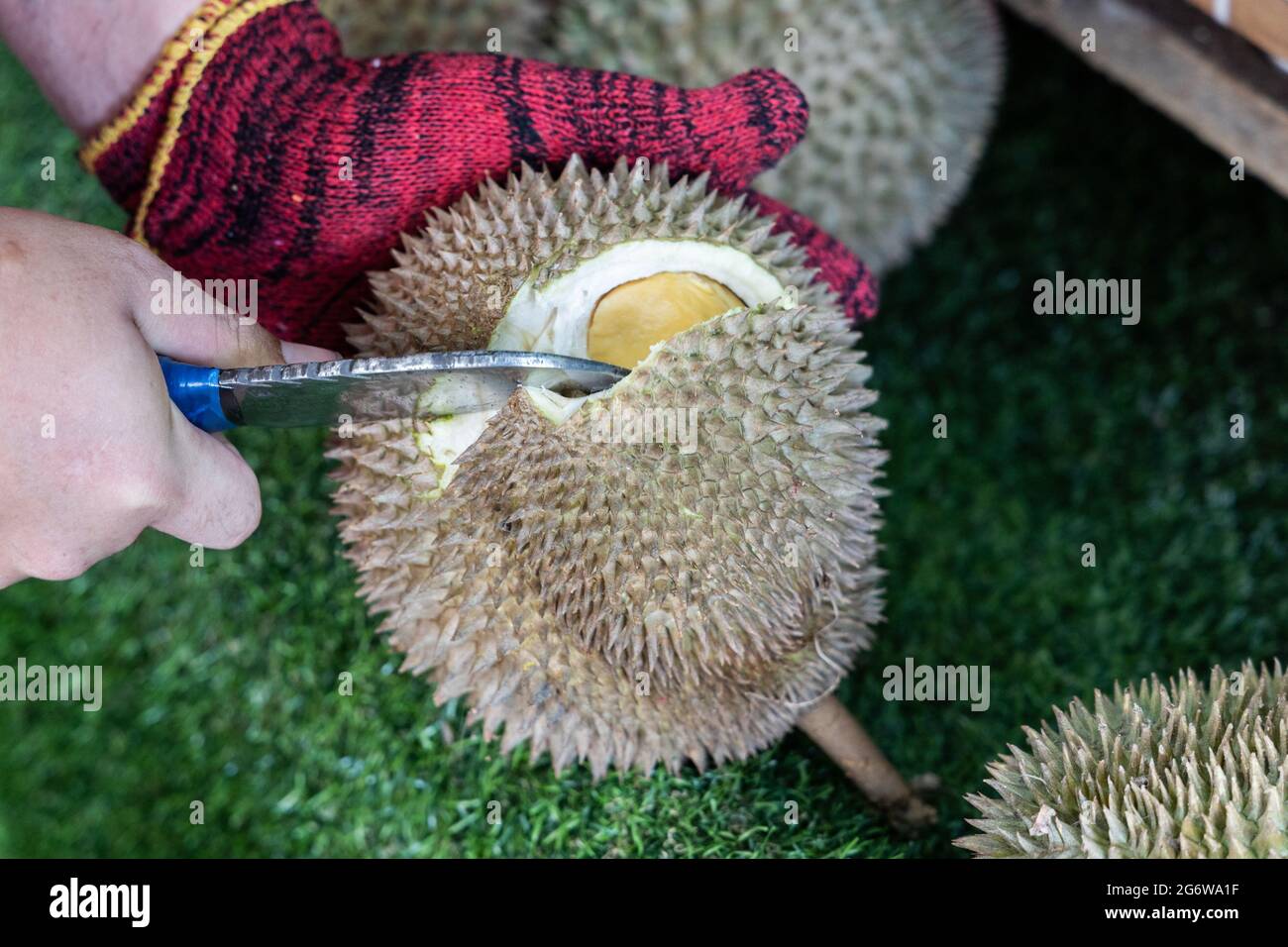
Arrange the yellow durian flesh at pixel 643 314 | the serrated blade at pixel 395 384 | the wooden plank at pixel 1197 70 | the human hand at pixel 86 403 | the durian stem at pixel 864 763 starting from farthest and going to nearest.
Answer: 1. the wooden plank at pixel 1197 70
2. the durian stem at pixel 864 763
3. the yellow durian flesh at pixel 643 314
4. the serrated blade at pixel 395 384
5. the human hand at pixel 86 403

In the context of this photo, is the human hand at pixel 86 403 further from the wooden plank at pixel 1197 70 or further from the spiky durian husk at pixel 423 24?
the wooden plank at pixel 1197 70

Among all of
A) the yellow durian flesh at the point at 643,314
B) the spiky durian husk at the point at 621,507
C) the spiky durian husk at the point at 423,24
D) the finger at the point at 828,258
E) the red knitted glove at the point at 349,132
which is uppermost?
the spiky durian husk at the point at 423,24

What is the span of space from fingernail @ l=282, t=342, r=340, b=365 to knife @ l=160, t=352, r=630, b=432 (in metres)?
0.10

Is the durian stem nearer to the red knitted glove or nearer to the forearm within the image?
the red knitted glove

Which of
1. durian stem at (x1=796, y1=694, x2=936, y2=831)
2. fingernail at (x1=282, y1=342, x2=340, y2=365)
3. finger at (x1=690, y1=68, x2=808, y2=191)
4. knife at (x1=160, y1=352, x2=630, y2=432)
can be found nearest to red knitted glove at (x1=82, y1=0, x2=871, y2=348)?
finger at (x1=690, y1=68, x2=808, y2=191)

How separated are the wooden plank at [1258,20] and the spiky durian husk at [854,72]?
42 centimetres

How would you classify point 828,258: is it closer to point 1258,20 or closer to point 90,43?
point 1258,20

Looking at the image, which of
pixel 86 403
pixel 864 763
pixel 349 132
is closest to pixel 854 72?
pixel 349 132

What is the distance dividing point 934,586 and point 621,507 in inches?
38.1

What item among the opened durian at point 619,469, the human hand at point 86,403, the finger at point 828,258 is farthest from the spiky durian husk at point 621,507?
the human hand at point 86,403

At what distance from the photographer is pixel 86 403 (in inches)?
44.2

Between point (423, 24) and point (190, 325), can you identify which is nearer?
point (190, 325)

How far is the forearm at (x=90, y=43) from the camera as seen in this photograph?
1538 mm

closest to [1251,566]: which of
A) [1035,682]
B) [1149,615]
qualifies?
[1149,615]
